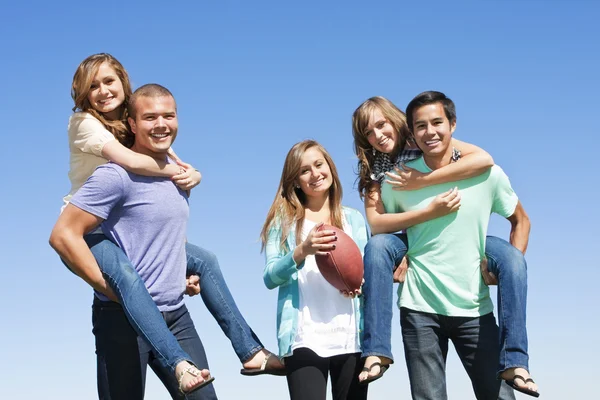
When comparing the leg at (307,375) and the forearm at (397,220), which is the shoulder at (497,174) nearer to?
the forearm at (397,220)

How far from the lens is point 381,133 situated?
6.96 metres

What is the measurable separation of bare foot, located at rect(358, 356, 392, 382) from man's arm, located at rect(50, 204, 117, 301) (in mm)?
1960

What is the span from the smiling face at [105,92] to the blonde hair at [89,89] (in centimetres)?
4

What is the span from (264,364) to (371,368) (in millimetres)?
934

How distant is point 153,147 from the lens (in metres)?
6.31

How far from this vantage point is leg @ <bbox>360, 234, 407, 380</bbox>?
610 centimetres

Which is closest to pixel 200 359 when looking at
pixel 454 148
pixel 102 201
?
pixel 102 201

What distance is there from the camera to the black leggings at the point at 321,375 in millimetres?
→ 6176

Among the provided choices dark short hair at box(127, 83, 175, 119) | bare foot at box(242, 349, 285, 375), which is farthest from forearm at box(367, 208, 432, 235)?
dark short hair at box(127, 83, 175, 119)

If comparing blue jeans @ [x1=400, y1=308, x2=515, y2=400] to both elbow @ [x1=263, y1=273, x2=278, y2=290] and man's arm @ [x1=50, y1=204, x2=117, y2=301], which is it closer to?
elbow @ [x1=263, y1=273, x2=278, y2=290]

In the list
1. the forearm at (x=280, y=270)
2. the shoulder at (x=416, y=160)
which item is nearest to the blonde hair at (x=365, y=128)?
the shoulder at (x=416, y=160)

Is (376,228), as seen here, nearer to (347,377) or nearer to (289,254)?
(289,254)

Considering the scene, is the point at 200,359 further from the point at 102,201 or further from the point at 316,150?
the point at 316,150

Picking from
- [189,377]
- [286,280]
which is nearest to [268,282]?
[286,280]
